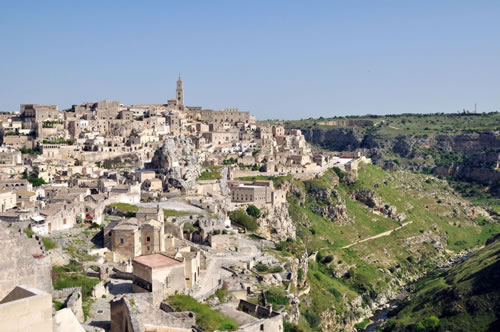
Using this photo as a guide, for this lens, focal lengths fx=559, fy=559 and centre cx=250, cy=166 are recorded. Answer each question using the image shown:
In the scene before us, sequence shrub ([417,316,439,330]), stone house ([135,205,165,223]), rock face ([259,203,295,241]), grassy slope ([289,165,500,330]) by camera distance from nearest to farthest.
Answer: stone house ([135,205,165,223]) < shrub ([417,316,439,330]) < rock face ([259,203,295,241]) < grassy slope ([289,165,500,330])

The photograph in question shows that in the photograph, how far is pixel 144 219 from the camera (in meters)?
36.9

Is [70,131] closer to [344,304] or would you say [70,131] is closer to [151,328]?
[344,304]

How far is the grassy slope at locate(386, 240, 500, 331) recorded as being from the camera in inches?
1887

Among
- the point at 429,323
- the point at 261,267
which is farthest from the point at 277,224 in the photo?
the point at 261,267

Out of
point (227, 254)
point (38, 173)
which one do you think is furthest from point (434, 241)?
point (38, 173)

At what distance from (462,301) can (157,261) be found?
35137 mm

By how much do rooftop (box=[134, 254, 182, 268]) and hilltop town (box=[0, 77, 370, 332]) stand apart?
111 millimetres

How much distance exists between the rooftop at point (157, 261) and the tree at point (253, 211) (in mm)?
25934

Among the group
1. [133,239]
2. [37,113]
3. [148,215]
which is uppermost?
[37,113]

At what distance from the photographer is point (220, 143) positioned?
3031 inches

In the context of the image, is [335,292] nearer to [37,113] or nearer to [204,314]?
[204,314]

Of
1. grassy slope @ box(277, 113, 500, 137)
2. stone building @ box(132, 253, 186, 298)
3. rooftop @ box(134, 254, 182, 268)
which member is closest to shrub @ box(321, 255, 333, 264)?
rooftop @ box(134, 254, 182, 268)

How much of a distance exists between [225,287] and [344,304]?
26.0m

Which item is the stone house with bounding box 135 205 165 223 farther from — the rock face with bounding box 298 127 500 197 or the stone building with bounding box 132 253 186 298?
the rock face with bounding box 298 127 500 197
